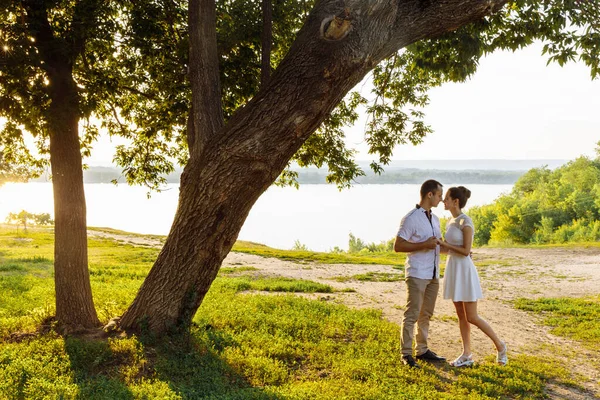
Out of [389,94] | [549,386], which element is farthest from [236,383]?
[389,94]

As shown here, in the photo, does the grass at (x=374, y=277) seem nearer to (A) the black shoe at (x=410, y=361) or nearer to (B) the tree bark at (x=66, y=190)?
(A) the black shoe at (x=410, y=361)

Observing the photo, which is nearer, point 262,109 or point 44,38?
point 262,109

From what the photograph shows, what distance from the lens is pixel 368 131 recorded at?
11.4 m

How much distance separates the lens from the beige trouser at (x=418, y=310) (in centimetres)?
680

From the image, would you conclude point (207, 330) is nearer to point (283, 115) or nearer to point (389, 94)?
point (283, 115)

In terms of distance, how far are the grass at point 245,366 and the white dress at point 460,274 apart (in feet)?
3.57

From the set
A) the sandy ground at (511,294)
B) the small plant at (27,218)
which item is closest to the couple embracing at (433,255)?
the sandy ground at (511,294)

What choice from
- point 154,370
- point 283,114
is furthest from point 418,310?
point 154,370

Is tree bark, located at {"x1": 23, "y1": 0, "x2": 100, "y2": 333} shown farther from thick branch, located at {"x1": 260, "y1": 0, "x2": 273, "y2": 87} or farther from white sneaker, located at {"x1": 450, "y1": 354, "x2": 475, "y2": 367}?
white sneaker, located at {"x1": 450, "y1": 354, "x2": 475, "y2": 367}

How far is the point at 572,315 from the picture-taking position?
11.5 metres

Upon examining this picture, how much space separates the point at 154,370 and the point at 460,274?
14.5 ft

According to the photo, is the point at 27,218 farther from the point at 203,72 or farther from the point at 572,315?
the point at 572,315

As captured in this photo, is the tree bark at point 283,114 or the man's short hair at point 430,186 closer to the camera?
Answer: the tree bark at point 283,114

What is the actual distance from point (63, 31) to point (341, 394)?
7.21m
